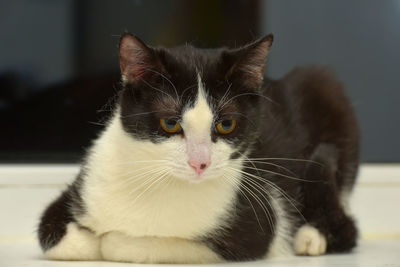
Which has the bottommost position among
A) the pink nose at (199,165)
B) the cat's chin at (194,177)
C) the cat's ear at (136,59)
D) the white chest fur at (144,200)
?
the white chest fur at (144,200)

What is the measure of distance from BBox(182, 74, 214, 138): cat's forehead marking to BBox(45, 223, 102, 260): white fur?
1.28 feet

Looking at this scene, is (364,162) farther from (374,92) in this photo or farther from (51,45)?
(51,45)

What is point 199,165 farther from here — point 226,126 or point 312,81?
point 312,81

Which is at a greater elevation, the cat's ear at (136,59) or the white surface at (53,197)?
the cat's ear at (136,59)

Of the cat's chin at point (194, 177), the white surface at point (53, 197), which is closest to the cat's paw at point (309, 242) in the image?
the white surface at point (53, 197)

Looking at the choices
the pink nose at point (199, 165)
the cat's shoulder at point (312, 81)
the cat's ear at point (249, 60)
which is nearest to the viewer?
the pink nose at point (199, 165)

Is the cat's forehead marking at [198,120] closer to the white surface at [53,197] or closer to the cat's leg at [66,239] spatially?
the cat's leg at [66,239]

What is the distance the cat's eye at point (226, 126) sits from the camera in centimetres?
152

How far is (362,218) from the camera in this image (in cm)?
257

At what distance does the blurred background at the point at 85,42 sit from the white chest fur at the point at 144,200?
82 centimetres

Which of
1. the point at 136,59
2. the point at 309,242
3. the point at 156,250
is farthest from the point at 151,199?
the point at 309,242

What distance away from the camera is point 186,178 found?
58.2 inches

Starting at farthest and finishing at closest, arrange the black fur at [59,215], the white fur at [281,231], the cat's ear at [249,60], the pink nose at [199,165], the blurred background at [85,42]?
the blurred background at [85,42]
the white fur at [281,231]
the black fur at [59,215]
the cat's ear at [249,60]
the pink nose at [199,165]

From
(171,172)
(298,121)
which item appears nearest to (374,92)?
(298,121)
